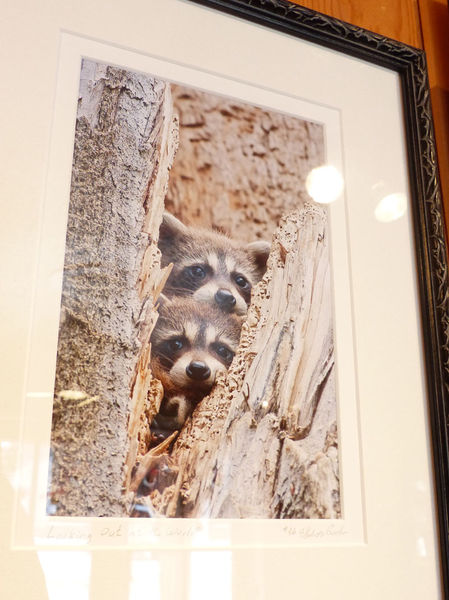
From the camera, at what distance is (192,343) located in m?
0.73

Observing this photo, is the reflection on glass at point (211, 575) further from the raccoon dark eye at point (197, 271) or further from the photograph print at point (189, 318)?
the raccoon dark eye at point (197, 271)

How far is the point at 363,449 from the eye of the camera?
0.79 m

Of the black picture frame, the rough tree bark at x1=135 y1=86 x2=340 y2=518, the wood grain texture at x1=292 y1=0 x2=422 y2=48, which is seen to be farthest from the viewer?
the wood grain texture at x1=292 y1=0 x2=422 y2=48

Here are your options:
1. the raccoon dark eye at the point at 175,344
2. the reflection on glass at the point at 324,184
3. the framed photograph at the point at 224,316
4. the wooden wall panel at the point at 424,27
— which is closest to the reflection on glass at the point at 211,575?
the framed photograph at the point at 224,316

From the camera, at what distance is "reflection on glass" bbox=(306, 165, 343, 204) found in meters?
0.85

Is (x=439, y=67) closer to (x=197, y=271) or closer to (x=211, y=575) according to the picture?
(x=197, y=271)

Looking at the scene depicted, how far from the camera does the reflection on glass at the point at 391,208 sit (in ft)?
2.96

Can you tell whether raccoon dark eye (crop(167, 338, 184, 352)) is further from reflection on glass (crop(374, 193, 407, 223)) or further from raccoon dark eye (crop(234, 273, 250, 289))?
reflection on glass (crop(374, 193, 407, 223))

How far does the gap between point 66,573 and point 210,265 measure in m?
0.35

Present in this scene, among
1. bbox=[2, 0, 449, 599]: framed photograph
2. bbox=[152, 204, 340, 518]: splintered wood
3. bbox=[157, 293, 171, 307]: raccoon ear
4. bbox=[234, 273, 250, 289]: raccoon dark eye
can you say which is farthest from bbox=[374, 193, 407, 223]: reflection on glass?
bbox=[157, 293, 171, 307]: raccoon ear

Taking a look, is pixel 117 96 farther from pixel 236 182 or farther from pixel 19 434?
pixel 19 434

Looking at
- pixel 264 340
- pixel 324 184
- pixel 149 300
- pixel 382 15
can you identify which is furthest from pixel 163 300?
pixel 382 15

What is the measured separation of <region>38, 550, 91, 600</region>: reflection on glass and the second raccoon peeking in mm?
138

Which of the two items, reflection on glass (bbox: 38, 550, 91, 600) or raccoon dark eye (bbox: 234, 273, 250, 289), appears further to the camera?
raccoon dark eye (bbox: 234, 273, 250, 289)
